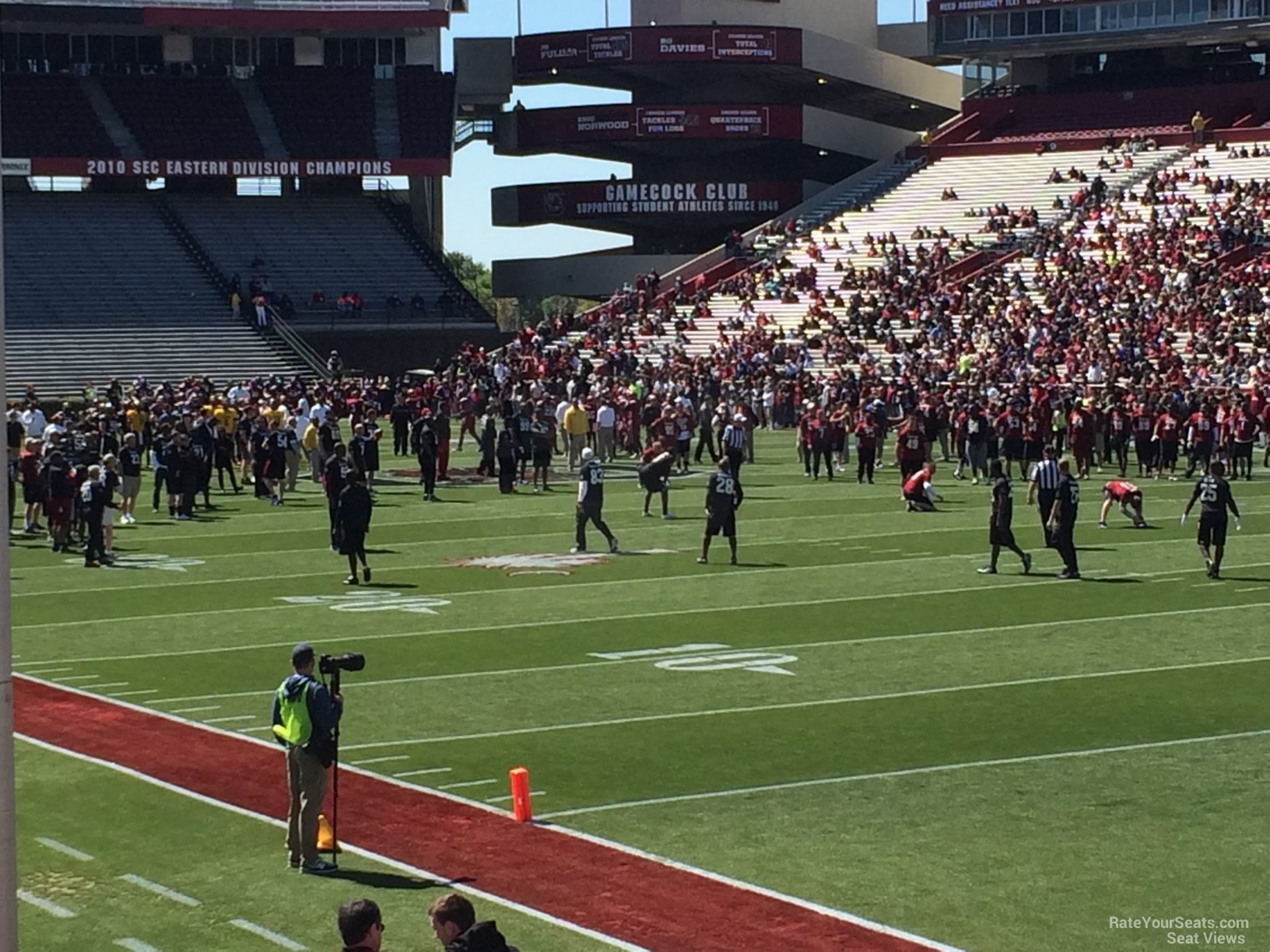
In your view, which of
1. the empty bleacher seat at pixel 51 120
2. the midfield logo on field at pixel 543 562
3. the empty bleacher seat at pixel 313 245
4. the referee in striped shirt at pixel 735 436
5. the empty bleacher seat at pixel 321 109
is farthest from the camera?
the empty bleacher seat at pixel 321 109

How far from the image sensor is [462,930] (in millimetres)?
6684

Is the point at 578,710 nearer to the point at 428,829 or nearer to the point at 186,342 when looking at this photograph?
the point at 428,829

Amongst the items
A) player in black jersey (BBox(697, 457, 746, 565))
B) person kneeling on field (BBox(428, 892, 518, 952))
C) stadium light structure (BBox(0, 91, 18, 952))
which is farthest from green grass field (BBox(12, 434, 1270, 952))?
stadium light structure (BBox(0, 91, 18, 952))

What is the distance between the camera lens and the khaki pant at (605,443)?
3881cm

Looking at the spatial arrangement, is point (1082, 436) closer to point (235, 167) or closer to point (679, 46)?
point (235, 167)

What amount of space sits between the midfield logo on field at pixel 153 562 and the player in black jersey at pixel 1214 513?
37.1 ft

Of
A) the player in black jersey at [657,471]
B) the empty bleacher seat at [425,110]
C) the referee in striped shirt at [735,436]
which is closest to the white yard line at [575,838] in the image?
the player in black jersey at [657,471]

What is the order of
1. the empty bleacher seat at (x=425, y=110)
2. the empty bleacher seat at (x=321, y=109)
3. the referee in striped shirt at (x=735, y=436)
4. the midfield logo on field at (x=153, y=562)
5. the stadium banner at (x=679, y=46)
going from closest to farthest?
the midfield logo on field at (x=153, y=562) < the referee in striped shirt at (x=735, y=436) < the empty bleacher seat at (x=321, y=109) < the empty bleacher seat at (x=425, y=110) < the stadium banner at (x=679, y=46)

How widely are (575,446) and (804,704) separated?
23358 millimetres

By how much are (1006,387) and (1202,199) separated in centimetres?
1751

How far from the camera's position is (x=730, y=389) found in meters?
46.7

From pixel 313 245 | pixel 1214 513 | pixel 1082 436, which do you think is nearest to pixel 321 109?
pixel 313 245

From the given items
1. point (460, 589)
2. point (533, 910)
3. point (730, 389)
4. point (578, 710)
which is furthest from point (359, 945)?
point (730, 389)

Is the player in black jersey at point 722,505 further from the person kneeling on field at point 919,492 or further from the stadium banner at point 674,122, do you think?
the stadium banner at point 674,122
